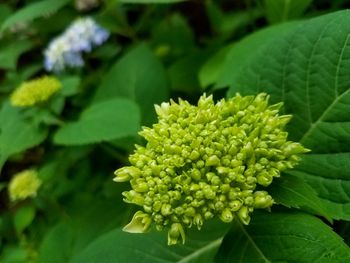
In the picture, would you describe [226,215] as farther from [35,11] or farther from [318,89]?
[35,11]

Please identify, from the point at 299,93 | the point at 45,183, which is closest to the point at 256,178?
the point at 299,93

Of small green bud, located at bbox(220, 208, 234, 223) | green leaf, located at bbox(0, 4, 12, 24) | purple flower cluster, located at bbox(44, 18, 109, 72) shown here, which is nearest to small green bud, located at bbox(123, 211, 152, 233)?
small green bud, located at bbox(220, 208, 234, 223)

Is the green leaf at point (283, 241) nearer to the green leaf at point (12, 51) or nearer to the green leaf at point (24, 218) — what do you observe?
the green leaf at point (24, 218)

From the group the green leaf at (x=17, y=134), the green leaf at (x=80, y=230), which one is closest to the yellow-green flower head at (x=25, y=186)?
the green leaf at (x=80, y=230)

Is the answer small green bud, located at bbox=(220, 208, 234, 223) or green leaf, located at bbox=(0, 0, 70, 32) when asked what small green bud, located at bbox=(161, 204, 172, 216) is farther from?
green leaf, located at bbox=(0, 0, 70, 32)

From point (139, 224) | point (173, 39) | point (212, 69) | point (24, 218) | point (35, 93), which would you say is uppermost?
point (139, 224)

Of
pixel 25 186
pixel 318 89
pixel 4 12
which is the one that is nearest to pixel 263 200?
pixel 318 89

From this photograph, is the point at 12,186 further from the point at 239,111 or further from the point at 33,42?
the point at 239,111
